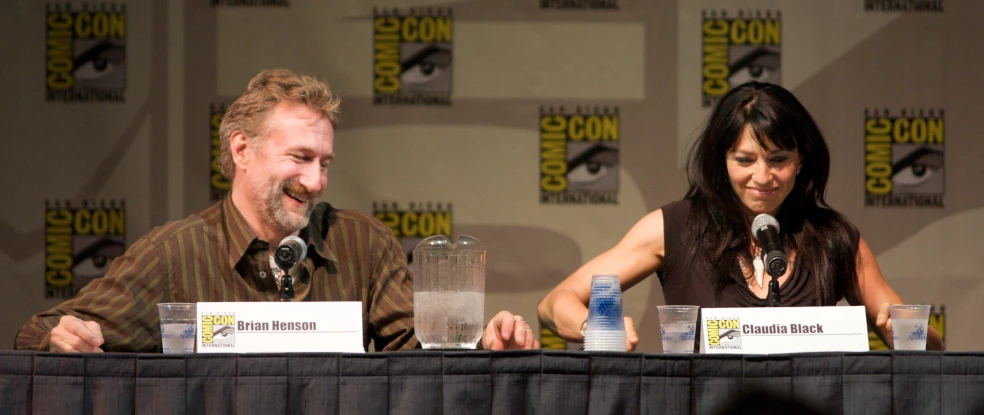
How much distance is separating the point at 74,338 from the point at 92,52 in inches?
82.6

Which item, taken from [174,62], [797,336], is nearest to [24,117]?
[174,62]

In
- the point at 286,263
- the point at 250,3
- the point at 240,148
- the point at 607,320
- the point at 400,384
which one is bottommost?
the point at 400,384

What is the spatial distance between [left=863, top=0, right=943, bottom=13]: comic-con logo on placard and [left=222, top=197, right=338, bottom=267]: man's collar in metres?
2.41

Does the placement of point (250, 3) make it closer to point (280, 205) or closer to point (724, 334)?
point (280, 205)

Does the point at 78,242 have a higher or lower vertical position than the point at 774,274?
higher

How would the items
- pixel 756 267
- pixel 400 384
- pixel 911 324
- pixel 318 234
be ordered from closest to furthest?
pixel 400 384
pixel 911 324
pixel 318 234
pixel 756 267

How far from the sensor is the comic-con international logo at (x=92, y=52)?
3.81m

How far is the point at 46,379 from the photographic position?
5.77ft

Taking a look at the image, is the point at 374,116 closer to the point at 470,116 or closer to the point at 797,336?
the point at 470,116

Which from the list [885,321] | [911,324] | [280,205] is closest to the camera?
[911,324]

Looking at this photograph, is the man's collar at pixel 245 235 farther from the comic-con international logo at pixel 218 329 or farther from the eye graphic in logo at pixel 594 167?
the eye graphic in logo at pixel 594 167

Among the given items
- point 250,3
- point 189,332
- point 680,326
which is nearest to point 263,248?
point 189,332

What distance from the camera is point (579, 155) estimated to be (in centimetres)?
388

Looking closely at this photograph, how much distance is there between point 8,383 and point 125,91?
2.26 meters
